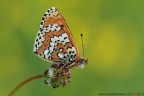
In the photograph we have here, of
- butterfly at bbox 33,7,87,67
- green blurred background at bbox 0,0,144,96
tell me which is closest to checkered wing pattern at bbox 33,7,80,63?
butterfly at bbox 33,7,87,67

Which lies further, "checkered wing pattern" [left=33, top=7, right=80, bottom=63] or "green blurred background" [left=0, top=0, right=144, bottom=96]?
"green blurred background" [left=0, top=0, right=144, bottom=96]

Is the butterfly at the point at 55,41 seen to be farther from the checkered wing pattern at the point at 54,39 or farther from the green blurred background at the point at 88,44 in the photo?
the green blurred background at the point at 88,44

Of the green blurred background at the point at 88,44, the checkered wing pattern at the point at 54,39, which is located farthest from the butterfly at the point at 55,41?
the green blurred background at the point at 88,44

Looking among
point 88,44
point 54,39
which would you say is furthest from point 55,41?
point 88,44

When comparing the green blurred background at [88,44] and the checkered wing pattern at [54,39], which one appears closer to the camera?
the checkered wing pattern at [54,39]

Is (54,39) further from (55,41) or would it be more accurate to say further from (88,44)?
(88,44)

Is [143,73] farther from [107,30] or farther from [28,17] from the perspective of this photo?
[28,17]

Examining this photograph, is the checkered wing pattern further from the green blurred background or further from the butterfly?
the green blurred background
